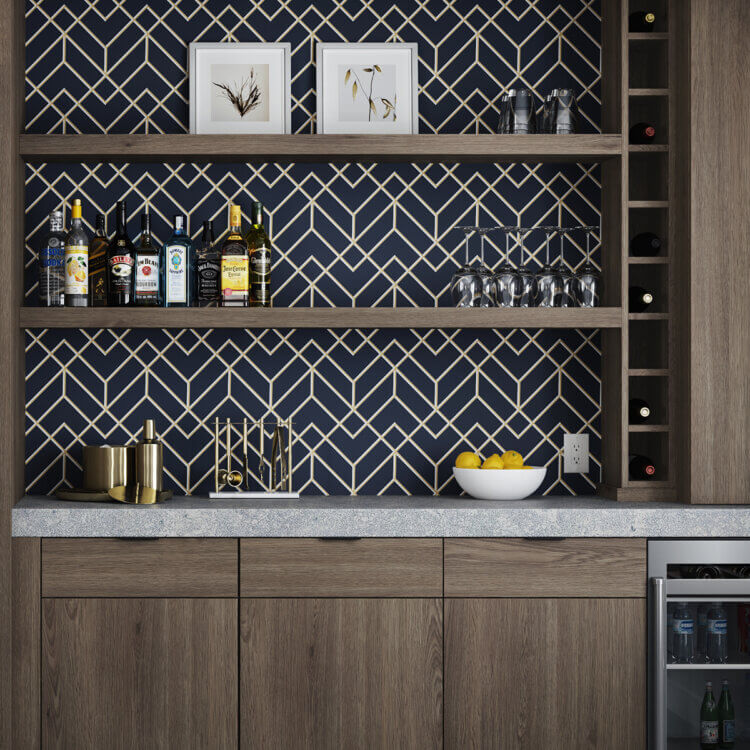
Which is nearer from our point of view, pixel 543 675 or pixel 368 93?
pixel 543 675

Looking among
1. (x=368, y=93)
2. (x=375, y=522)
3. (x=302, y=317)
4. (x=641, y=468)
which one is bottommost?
(x=375, y=522)

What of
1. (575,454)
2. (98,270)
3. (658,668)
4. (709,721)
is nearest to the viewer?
(658,668)

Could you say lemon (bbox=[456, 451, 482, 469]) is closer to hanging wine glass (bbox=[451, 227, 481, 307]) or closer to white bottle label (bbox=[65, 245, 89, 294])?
hanging wine glass (bbox=[451, 227, 481, 307])

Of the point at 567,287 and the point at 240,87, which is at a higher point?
the point at 240,87

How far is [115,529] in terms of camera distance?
240 centimetres

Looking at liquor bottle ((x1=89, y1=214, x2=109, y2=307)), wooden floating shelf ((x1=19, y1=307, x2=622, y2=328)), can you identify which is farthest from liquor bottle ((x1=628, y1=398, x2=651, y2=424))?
liquor bottle ((x1=89, y1=214, x2=109, y2=307))

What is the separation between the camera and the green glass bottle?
2.48 meters

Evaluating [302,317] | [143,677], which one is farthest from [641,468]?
[143,677]

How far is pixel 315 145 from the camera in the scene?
259 cm

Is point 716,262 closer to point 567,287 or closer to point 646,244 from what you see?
point 646,244

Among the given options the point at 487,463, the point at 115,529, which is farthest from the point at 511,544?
the point at 115,529

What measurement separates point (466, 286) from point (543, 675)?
3.96 feet

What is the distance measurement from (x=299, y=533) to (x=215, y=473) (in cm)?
43

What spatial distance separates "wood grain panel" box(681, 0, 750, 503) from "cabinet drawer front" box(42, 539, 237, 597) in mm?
1474
